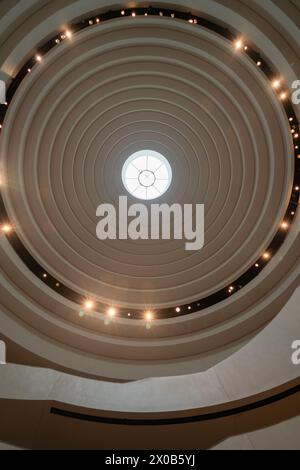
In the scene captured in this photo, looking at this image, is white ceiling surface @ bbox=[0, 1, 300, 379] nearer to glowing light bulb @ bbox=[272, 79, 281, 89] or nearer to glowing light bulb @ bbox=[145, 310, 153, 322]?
glowing light bulb @ bbox=[272, 79, 281, 89]

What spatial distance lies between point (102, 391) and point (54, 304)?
392 cm

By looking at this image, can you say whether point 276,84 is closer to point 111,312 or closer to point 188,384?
point 111,312

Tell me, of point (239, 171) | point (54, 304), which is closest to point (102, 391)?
point (54, 304)

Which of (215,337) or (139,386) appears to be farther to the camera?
(215,337)

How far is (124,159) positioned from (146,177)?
4.84ft

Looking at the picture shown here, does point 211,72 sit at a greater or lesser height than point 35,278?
greater

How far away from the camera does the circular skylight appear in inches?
599

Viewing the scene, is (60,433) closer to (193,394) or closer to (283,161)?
(193,394)

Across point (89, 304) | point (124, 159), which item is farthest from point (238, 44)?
point (89, 304)

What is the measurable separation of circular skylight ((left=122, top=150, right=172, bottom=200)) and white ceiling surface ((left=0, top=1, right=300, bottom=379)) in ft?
3.13

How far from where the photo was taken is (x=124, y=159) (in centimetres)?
1434

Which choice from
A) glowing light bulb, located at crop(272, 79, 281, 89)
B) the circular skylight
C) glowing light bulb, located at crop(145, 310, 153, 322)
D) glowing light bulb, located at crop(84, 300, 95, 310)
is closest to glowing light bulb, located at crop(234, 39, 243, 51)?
glowing light bulb, located at crop(272, 79, 281, 89)

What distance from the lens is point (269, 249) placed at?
12047 mm

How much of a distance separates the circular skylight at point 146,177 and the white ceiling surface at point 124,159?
0.95m
